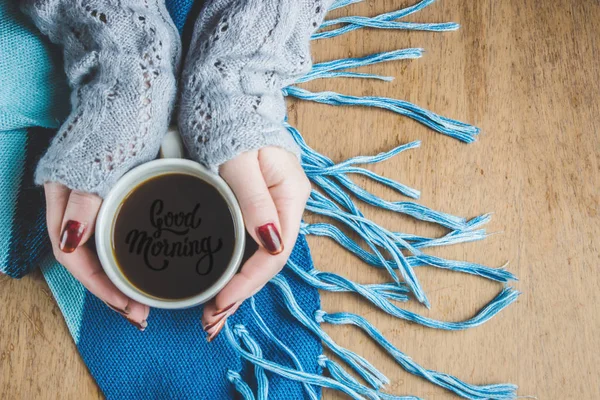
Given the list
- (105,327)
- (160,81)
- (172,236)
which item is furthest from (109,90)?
(105,327)

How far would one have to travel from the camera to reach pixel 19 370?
0.67 metres

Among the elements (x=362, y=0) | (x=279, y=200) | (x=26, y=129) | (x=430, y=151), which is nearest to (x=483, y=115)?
(x=430, y=151)

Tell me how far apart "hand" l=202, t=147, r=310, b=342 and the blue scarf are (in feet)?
0.37

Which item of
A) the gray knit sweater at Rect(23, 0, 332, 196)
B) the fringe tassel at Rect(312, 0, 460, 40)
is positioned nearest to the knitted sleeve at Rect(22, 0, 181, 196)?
the gray knit sweater at Rect(23, 0, 332, 196)

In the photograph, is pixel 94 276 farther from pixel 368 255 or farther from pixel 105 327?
pixel 368 255

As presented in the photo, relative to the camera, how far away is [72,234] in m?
0.53

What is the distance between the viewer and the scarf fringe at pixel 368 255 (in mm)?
662

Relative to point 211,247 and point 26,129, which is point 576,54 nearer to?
point 211,247

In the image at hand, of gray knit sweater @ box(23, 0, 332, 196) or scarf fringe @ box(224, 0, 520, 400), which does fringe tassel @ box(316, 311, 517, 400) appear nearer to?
scarf fringe @ box(224, 0, 520, 400)

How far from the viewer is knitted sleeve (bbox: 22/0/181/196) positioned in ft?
1.76

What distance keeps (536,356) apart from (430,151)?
0.28m

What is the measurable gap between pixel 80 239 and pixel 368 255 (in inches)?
13.2

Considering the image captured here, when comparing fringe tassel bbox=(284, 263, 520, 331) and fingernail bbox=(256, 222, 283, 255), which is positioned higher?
fingernail bbox=(256, 222, 283, 255)

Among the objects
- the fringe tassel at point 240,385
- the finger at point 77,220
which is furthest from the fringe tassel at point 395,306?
the finger at point 77,220
